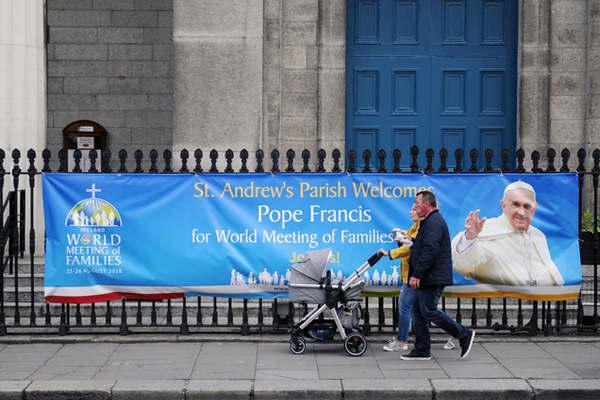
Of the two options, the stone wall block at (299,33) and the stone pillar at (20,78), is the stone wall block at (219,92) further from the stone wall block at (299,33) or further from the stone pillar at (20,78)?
the stone pillar at (20,78)

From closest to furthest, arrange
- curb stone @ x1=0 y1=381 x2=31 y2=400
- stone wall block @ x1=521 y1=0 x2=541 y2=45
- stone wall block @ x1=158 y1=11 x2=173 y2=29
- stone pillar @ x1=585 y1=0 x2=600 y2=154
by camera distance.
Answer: curb stone @ x1=0 y1=381 x2=31 y2=400, stone pillar @ x1=585 y1=0 x2=600 y2=154, stone wall block @ x1=521 y1=0 x2=541 y2=45, stone wall block @ x1=158 y1=11 x2=173 y2=29

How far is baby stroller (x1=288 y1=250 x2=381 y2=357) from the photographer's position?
10723 mm

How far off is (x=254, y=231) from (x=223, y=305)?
1743 millimetres

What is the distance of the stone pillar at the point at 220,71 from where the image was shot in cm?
1452

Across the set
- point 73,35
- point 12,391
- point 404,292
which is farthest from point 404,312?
point 73,35

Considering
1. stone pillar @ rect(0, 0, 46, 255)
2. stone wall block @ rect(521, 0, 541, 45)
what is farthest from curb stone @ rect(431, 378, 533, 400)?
stone pillar @ rect(0, 0, 46, 255)

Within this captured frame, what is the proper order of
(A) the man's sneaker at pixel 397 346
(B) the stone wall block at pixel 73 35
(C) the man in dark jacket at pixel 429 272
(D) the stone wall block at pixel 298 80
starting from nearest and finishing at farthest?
(C) the man in dark jacket at pixel 429 272 < (A) the man's sneaker at pixel 397 346 < (D) the stone wall block at pixel 298 80 < (B) the stone wall block at pixel 73 35

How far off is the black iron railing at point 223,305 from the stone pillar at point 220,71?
67.7 inches

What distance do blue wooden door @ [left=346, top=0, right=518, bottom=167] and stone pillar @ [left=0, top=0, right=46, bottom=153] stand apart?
4417mm

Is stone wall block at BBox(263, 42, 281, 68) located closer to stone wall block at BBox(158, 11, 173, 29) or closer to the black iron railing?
the black iron railing

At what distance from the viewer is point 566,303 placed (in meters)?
12.6

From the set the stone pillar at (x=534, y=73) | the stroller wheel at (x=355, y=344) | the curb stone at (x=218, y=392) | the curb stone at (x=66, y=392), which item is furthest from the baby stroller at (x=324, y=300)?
the stone pillar at (x=534, y=73)

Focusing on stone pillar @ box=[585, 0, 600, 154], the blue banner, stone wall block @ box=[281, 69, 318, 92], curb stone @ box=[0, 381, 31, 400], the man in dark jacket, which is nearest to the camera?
curb stone @ box=[0, 381, 31, 400]

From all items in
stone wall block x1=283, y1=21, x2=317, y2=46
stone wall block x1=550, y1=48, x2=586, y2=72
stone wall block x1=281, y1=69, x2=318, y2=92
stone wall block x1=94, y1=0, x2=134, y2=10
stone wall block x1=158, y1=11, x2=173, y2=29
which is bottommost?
stone wall block x1=281, y1=69, x2=318, y2=92
